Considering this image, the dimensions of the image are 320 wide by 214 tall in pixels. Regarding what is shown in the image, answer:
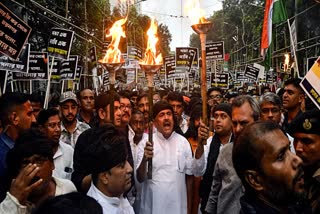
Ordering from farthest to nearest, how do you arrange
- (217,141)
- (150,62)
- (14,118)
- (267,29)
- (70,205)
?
(267,29), (217,141), (14,118), (150,62), (70,205)

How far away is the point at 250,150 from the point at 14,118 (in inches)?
120

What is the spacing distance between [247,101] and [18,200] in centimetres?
240

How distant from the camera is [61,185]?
3115 millimetres

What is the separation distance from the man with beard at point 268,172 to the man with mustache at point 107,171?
0.84 meters

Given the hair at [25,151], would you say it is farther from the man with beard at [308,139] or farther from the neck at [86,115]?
the neck at [86,115]

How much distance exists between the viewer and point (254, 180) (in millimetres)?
2246

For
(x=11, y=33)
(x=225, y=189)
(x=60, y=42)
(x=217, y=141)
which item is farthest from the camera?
(x=60, y=42)

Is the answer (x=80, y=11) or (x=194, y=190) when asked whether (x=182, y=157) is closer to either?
(x=194, y=190)

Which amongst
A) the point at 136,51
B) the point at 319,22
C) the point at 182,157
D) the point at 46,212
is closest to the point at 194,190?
the point at 182,157

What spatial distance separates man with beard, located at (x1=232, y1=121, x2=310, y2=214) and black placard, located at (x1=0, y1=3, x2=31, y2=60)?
5.29 metres

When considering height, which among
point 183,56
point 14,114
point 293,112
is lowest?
point 293,112

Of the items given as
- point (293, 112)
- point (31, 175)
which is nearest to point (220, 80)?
point (293, 112)

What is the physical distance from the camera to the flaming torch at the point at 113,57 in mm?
4133

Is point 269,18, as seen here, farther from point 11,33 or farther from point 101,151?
point 101,151
